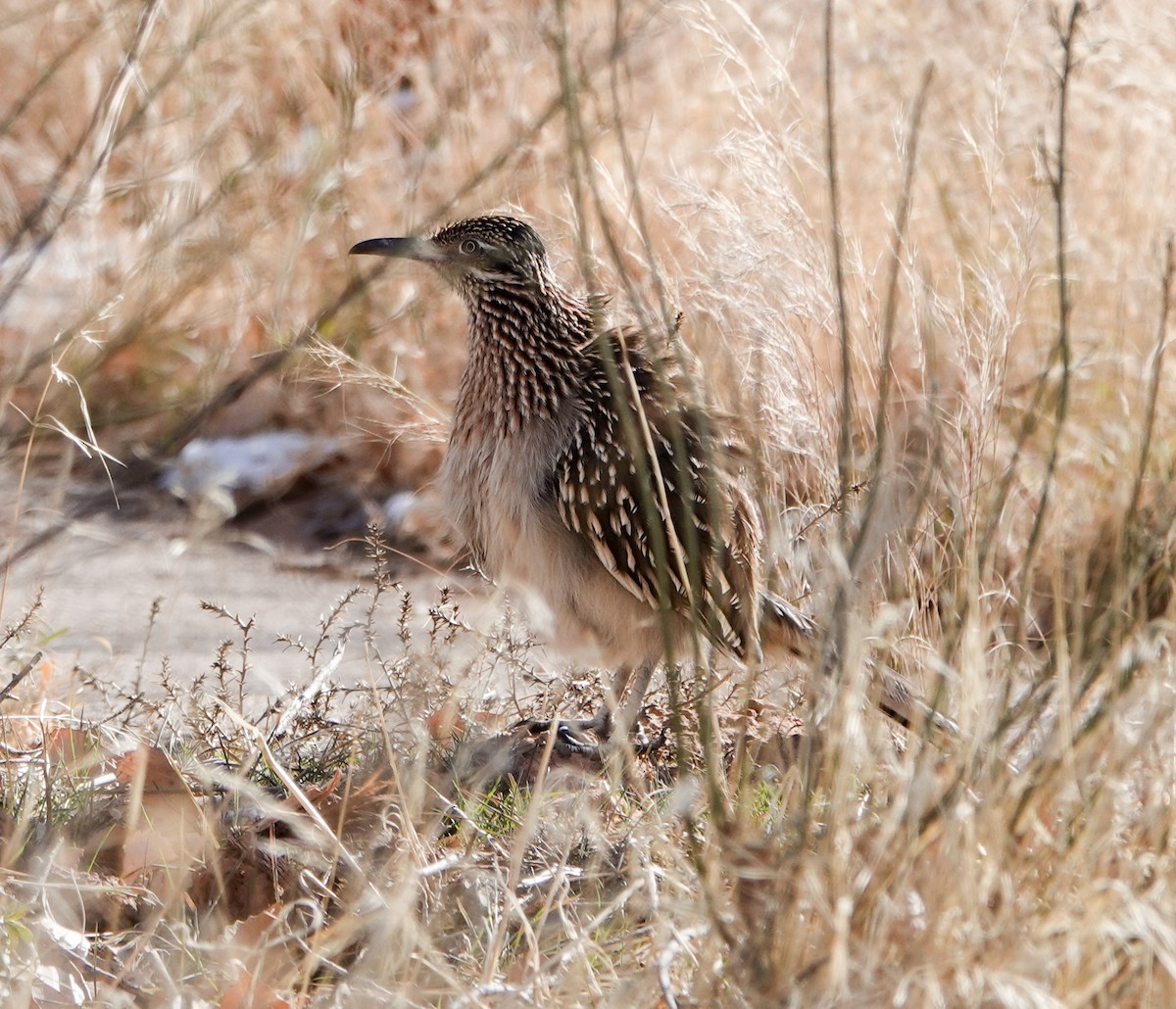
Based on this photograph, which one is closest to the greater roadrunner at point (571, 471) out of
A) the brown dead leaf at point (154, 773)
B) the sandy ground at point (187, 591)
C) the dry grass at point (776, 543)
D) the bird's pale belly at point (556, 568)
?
the bird's pale belly at point (556, 568)

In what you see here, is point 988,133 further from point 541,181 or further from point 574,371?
point 541,181

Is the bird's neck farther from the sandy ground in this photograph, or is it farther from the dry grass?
the sandy ground

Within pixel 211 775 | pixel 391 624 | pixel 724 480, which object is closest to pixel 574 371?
pixel 724 480

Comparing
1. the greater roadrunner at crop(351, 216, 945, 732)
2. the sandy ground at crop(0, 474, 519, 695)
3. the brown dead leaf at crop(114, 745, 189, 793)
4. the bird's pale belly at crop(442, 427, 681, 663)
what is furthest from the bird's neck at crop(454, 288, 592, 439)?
the brown dead leaf at crop(114, 745, 189, 793)

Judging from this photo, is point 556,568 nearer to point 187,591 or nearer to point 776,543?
point 776,543

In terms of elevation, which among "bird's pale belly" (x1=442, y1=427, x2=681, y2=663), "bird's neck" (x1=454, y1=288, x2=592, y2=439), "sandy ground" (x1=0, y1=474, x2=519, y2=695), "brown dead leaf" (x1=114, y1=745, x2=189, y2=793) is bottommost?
"sandy ground" (x1=0, y1=474, x2=519, y2=695)

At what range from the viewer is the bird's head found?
407cm

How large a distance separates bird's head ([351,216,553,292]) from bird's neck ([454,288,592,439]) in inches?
1.5

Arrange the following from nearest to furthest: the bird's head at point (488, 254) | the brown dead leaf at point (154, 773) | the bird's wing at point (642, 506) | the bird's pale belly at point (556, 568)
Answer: the brown dead leaf at point (154, 773) → the bird's wing at point (642, 506) → the bird's pale belly at point (556, 568) → the bird's head at point (488, 254)

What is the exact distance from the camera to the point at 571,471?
3.74 m

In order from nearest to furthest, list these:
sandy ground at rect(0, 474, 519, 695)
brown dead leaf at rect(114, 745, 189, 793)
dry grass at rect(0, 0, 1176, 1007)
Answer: dry grass at rect(0, 0, 1176, 1007) → brown dead leaf at rect(114, 745, 189, 793) → sandy ground at rect(0, 474, 519, 695)

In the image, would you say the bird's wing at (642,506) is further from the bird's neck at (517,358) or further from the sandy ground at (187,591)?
the sandy ground at (187,591)

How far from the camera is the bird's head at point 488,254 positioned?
4.07 metres

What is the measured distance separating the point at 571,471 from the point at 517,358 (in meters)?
0.42
